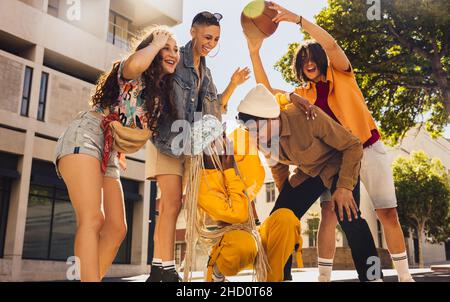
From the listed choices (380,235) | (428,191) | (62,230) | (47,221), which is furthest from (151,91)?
(428,191)

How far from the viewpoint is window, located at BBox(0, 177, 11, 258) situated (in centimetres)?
923

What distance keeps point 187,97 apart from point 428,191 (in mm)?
12100

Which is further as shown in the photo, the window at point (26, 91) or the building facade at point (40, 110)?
the window at point (26, 91)

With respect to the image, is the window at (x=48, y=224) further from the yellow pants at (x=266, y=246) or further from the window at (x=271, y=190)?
the yellow pants at (x=266, y=246)

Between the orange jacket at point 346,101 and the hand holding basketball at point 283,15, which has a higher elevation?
the hand holding basketball at point 283,15

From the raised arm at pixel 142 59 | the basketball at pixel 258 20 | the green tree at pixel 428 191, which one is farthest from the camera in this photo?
the green tree at pixel 428 191

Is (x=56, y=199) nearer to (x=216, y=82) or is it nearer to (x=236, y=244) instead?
(x=216, y=82)

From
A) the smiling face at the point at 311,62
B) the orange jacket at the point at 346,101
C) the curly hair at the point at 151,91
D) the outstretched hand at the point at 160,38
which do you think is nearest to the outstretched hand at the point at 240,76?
the orange jacket at the point at 346,101

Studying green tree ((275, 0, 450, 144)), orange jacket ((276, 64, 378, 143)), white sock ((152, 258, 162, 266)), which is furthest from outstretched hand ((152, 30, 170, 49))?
green tree ((275, 0, 450, 144))

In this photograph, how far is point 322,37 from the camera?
3.07 m

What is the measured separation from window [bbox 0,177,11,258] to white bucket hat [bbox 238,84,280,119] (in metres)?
8.41

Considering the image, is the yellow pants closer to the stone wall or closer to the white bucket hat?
the white bucket hat

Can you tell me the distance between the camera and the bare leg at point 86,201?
2180 millimetres

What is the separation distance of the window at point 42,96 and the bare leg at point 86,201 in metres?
8.23
